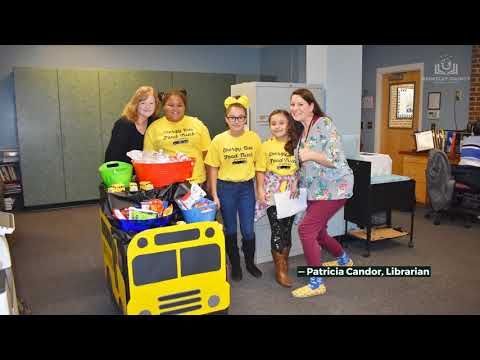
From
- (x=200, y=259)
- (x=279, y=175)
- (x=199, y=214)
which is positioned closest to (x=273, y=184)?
(x=279, y=175)

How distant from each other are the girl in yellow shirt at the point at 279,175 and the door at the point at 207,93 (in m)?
3.40

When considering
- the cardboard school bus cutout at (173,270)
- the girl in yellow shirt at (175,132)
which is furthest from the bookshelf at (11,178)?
the cardboard school bus cutout at (173,270)

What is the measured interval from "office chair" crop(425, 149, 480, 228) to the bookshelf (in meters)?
5.03

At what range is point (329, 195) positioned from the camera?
2586mm

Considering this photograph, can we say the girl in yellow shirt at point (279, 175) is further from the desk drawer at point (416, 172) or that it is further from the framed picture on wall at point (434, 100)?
the framed picture on wall at point (434, 100)

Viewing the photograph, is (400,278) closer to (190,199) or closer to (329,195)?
(329,195)

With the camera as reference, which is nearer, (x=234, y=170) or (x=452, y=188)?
(x=234, y=170)

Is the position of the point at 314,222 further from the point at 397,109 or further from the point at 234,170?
the point at 397,109

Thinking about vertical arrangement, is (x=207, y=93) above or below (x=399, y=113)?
above

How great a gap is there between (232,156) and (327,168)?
63 cm

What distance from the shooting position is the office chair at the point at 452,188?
172 inches

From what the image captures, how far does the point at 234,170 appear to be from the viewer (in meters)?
2.80
